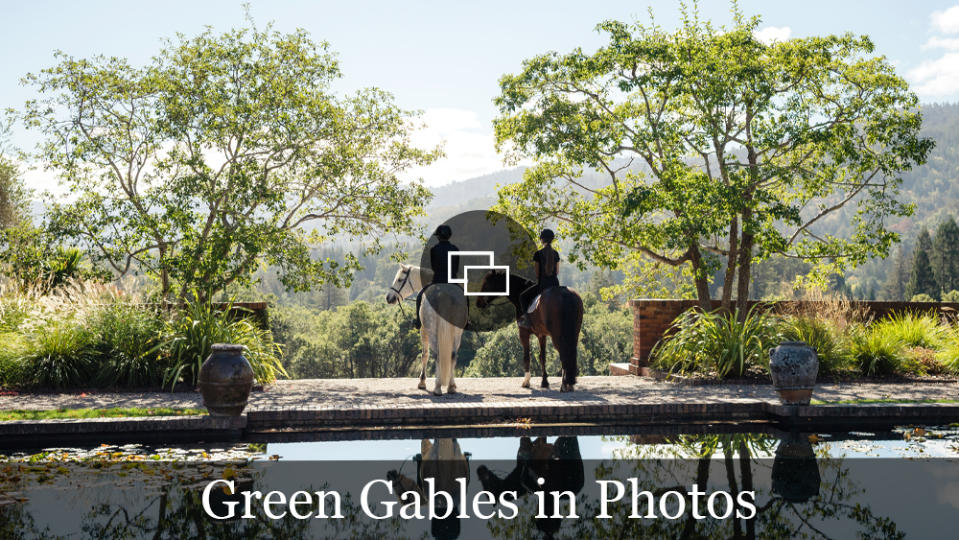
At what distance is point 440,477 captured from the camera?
20.1ft

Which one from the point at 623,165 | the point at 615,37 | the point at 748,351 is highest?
the point at 615,37

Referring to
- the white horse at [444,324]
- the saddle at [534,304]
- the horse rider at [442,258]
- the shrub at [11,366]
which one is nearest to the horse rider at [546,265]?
the saddle at [534,304]

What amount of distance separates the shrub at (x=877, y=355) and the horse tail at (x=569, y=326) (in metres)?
5.39

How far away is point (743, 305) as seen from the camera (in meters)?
14.1

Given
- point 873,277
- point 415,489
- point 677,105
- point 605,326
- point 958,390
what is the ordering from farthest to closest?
point 873,277, point 605,326, point 677,105, point 958,390, point 415,489

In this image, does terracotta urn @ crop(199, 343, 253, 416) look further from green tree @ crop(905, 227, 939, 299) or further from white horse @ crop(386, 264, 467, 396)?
green tree @ crop(905, 227, 939, 299)

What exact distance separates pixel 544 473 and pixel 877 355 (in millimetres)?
9017

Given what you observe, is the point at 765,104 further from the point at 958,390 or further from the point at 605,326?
the point at 605,326

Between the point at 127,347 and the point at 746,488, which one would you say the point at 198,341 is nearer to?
the point at 127,347

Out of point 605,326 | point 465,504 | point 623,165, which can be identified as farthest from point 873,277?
point 465,504

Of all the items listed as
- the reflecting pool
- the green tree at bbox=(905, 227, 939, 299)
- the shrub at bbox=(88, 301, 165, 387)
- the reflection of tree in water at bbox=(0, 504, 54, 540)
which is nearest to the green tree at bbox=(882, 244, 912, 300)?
the green tree at bbox=(905, 227, 939, 299)

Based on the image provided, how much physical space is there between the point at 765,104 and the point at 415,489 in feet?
35.0
